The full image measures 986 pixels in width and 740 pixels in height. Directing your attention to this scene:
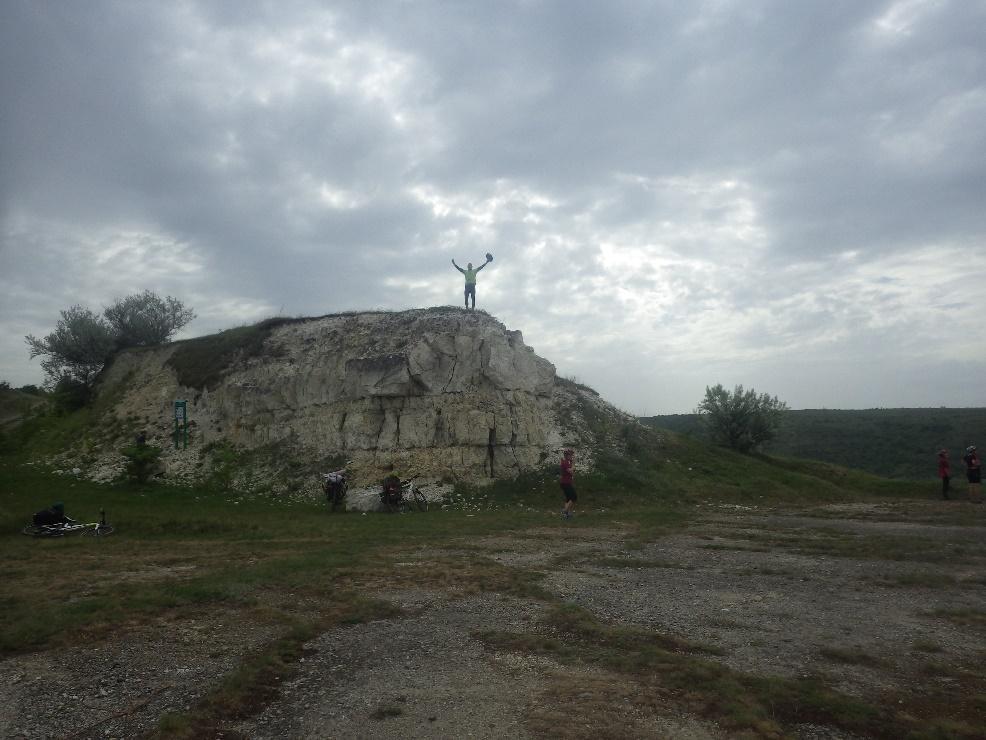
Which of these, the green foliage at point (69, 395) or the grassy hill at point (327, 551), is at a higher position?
the green foliage at point (69, 395)

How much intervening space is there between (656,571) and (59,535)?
43.0 ft

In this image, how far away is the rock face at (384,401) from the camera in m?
22.8

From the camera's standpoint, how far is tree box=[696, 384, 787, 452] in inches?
1147

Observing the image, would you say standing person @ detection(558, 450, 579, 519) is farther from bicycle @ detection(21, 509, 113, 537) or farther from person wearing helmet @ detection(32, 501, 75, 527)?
person wearing helmet @ detection(32, 501, 75, 527)

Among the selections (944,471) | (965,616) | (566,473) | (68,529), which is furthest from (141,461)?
(944,471)

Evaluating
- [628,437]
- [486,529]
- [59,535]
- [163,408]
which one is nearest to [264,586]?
[486,529]

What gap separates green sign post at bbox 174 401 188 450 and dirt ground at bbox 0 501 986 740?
1897 cm

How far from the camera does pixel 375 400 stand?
78.3ft

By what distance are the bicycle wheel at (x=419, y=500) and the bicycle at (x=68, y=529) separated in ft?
27.2

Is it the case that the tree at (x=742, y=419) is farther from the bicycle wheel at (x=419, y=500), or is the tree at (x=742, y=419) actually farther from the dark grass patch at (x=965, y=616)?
the dark grass patch at (x=965, y=616)

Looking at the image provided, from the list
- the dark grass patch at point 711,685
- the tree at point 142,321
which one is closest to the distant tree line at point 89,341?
the tree at point 142,321

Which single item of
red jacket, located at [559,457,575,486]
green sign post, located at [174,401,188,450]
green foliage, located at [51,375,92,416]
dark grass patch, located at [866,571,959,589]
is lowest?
dark grass patch, located at [866,571,959,589]

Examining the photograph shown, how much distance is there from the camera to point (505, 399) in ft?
78.2

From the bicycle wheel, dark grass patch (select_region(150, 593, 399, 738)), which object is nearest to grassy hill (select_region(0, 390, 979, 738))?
dark grass patch (select_region(150, 593, 399, 738))
